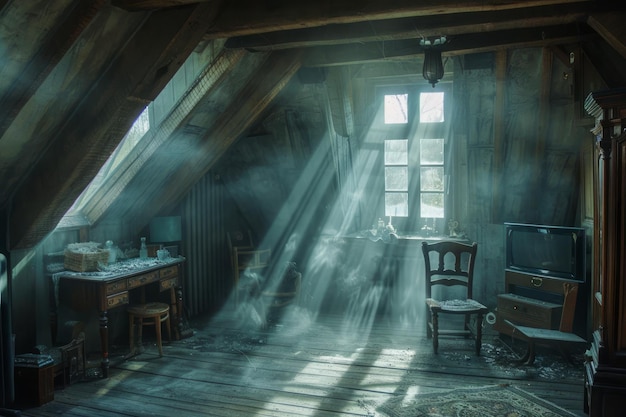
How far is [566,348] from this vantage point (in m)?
4.59

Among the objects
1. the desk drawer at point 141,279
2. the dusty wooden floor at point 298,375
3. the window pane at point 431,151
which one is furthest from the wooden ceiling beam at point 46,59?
the window pane at point 431,151

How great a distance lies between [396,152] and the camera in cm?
630

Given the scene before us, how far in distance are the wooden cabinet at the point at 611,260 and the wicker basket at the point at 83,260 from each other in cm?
405

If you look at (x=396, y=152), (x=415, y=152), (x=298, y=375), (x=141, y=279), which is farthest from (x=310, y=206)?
(x=298, y=375)

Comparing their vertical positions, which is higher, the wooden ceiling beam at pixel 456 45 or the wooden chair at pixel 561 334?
the wooden ceiling beam at pixel 456 45

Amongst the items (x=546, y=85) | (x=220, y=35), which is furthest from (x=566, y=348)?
(x=220, y=35)

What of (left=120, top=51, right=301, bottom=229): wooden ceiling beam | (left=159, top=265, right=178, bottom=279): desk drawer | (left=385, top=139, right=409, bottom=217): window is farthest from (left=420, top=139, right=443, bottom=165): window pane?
(left=159, top=265, right=178, bottom=279): desk drawer

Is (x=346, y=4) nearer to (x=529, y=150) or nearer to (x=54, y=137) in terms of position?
(x=54, y=137)

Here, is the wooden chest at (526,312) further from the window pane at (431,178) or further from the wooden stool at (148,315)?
the wooden stool at (148,315)

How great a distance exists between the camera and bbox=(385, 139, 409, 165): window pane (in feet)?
20.5

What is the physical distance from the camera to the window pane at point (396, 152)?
626cm

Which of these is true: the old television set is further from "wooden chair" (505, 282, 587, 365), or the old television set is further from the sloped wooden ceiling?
the sloped wooden ceiling

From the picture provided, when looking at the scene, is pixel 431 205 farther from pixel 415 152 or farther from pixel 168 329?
pixel 168 329

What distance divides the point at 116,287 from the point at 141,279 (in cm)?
34
